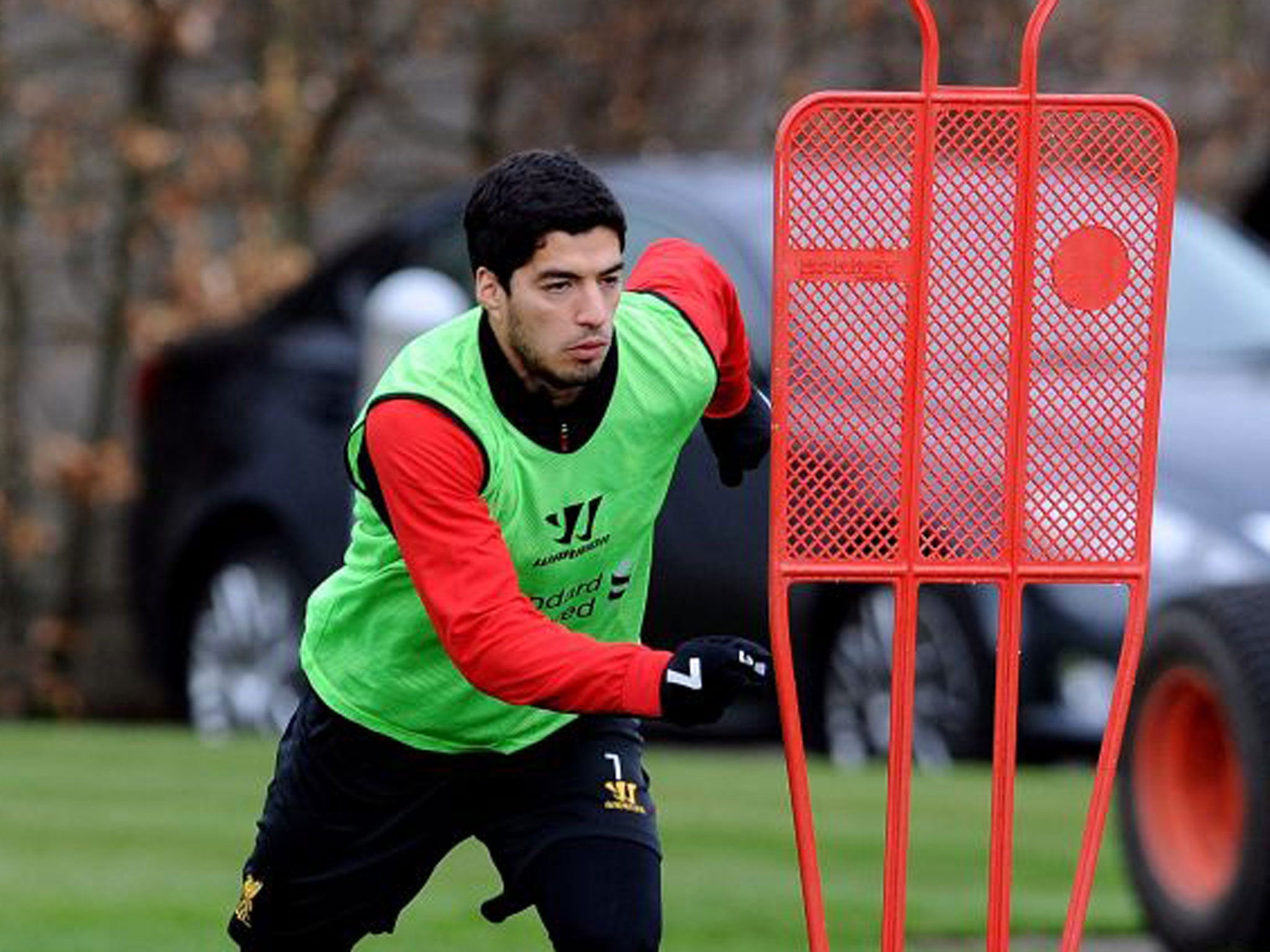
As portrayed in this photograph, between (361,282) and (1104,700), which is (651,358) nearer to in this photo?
(1104,700)

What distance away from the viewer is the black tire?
704cm

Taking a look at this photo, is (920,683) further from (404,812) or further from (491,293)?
(491,293)

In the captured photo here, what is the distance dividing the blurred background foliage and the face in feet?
36.6

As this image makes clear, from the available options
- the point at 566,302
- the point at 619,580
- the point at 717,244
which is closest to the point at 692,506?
the point at 717,244

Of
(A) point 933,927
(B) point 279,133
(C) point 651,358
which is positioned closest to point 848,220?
(C) point 651,358

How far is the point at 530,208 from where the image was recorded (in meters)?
4.82

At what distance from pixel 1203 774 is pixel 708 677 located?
10.1 ft

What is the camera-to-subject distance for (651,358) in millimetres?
5176

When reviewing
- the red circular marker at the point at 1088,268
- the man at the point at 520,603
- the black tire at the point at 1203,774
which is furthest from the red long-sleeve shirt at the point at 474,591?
the black tire at the point at 1203,774

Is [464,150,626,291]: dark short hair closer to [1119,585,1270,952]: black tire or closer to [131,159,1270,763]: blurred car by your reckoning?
[1119,585,1270,952]: black tire

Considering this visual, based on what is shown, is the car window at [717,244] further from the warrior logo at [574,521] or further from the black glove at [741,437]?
the warrior logo at [574,521]

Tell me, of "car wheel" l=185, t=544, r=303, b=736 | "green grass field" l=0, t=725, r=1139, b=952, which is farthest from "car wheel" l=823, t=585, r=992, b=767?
"car wheel" l=185, t=544, r=303, b=736

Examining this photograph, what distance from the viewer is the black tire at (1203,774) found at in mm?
7035

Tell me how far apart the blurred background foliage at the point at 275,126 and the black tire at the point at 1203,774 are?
895 centimetres
